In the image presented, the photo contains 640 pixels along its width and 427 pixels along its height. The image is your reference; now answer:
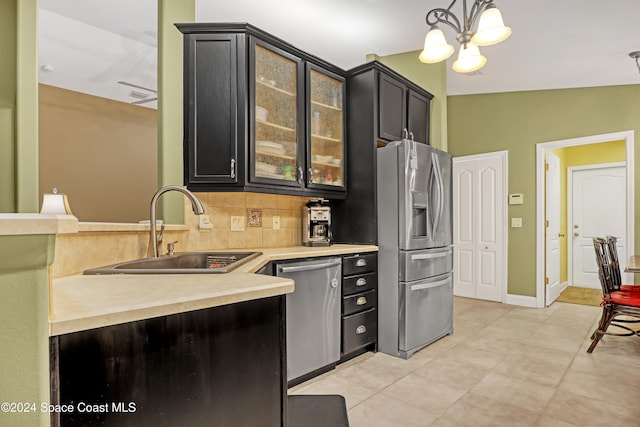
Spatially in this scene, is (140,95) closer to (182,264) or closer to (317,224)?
(317,224)

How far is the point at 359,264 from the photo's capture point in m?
2.83

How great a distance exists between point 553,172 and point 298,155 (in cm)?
398

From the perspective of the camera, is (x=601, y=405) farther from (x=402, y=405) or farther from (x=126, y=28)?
(x=126, y=28)

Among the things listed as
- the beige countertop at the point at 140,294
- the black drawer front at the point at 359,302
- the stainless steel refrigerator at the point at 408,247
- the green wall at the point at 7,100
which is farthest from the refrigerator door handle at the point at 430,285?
the green wall at the point at 7,100

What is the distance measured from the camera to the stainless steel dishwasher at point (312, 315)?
231cm

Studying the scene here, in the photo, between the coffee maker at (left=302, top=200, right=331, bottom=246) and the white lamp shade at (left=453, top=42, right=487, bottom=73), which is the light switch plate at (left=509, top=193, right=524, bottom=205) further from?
the coffee maker at (left=302, top=200, right=331, bottom=246)

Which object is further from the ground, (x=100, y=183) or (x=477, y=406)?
(x=100, y=183)

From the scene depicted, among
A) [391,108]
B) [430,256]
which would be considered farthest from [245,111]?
[430,256]

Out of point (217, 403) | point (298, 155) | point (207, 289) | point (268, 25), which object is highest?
point (268, 25)

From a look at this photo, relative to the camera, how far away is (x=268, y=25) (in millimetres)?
3193

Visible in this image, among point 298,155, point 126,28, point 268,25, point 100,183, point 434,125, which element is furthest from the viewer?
point 100,183

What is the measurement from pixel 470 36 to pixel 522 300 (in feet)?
11.9

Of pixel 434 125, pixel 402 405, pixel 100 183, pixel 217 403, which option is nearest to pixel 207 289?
pixel 217 403

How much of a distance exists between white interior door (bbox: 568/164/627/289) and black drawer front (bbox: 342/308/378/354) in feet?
16.1
